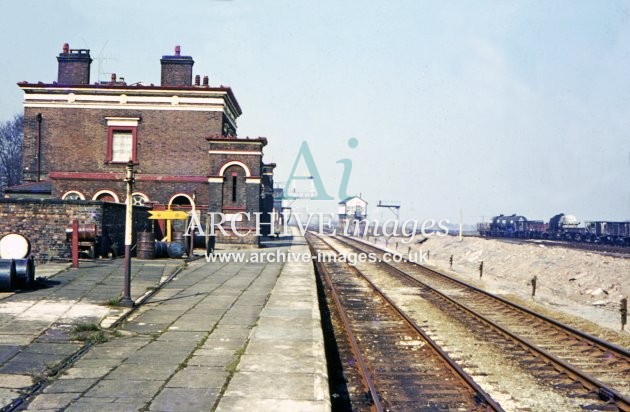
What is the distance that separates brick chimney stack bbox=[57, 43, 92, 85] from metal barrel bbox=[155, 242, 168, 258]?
55.7ft

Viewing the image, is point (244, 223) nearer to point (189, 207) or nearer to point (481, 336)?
point (189, 207)

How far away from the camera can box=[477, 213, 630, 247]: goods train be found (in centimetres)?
4212

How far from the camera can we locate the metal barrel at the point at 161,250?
62.3 feet

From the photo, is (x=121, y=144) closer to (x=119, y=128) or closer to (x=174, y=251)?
(x=119, y=128)

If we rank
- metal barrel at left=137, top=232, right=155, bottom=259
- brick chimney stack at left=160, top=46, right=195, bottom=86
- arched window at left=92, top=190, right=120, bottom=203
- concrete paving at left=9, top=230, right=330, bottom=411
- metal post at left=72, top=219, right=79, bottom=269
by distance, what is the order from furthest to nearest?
brick chimney stack at left=160, top=46, right=195, bottom=86
arched window at left=92, top=190, right=120, bottom=203
metal barrel at left=137, top=232, right=155, bottom=259
metal post at left=72, top=219, right=79, bottom=269
concrete paving at left=9, top=230, right=330, bottom=411

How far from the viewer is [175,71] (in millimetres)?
31531

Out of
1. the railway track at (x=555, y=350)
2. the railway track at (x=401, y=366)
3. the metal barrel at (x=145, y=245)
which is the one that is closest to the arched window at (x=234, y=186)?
the metal barrel at (x=145, y=245)

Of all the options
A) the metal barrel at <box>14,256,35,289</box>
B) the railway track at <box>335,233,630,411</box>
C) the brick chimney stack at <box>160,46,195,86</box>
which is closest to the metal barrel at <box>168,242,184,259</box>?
the metal barrel at <box>14,256,35,289</box>

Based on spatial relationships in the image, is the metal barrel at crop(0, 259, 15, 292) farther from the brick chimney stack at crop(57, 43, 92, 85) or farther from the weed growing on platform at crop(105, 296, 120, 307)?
the brick chimney stack at crop(57, 43, 92, 85)

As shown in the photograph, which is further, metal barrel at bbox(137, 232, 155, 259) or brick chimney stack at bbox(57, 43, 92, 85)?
brick chimney stack at bbox(57, 43, 92, 85)

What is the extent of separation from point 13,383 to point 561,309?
12.3 m

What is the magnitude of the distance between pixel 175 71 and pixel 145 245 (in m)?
16.1

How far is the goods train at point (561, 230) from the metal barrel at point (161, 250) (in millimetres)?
34757

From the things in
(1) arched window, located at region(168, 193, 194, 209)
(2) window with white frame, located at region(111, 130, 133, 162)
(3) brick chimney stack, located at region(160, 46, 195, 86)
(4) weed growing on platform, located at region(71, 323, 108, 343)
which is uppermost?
(3) brick chimney stack, located at region(160, 46, 195, 86)
